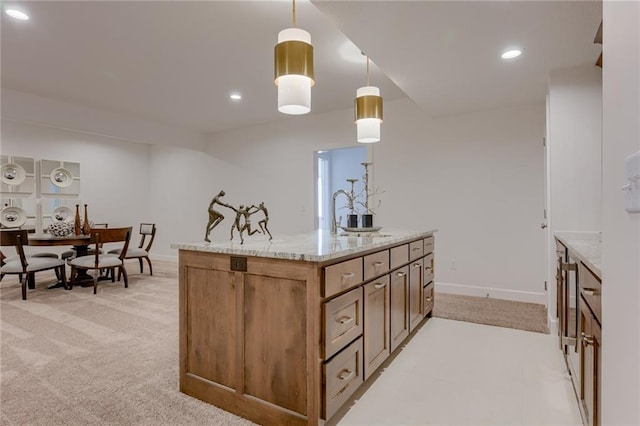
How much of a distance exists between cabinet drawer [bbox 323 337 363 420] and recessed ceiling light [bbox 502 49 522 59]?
2424 mm

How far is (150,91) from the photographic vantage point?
4.23 metres

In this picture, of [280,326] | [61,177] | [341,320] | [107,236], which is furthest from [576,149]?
[61,177]

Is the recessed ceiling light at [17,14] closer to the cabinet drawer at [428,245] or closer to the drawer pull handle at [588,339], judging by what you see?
the cabinet drawer at [428,245]

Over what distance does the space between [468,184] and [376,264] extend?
9.09 feet

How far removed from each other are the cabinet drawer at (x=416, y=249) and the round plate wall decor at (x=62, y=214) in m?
5.90

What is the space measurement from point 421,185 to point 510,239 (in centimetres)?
123

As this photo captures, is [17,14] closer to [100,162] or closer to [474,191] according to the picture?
[100,162]

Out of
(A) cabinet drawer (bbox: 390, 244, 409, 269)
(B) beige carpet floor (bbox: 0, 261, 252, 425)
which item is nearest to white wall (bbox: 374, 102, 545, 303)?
(A) cabinet drawer (bbox: 390, 244, 409, 269)

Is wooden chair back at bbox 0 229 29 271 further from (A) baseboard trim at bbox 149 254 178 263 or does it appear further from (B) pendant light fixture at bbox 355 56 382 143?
(B) pendant light fixture at bbox 355 56 382 143

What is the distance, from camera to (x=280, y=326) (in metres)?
1.62

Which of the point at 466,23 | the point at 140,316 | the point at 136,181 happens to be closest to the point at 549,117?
the point at 466,23

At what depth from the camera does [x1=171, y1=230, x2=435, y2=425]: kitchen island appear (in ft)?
5.11

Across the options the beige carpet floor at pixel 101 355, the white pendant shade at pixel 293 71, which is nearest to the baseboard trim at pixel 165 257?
the beige carpet floor at pixel 101 355

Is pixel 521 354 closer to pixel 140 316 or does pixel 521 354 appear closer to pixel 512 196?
pixel 512 196
